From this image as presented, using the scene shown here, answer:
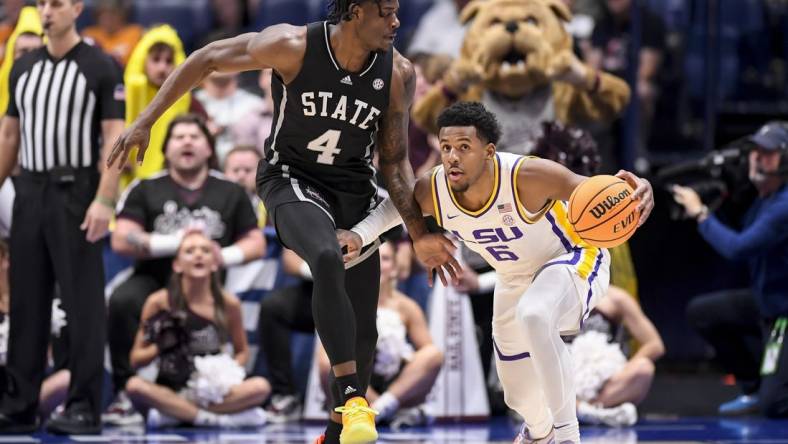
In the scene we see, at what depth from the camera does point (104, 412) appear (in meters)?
8.05

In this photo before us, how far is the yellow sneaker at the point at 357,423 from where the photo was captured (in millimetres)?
5137

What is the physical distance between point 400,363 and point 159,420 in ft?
4.56

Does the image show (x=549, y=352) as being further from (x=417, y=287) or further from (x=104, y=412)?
(x=104, y=412)

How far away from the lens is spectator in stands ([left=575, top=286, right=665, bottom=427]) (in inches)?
314

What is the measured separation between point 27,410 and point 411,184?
9.09 feet

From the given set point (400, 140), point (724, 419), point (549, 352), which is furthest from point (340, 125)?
point (724, 419)

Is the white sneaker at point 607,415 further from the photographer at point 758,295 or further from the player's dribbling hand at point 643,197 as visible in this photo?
the player's dribbling hand at point 643,197

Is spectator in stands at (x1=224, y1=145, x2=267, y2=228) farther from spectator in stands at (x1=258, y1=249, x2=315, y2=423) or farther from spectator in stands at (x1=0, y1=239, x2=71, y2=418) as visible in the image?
spectator in stands at (x1=0, y1=239, x2=71, y2=418)

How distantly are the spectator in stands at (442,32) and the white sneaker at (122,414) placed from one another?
327cm

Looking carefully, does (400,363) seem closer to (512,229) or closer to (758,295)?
(512,229)

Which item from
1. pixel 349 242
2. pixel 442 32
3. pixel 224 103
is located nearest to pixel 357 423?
pixel 349 242

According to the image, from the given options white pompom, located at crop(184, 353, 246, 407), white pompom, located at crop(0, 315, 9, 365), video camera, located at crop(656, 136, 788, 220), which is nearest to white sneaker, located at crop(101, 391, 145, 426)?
white pompom, located at crop(184, 353, 246, 407)

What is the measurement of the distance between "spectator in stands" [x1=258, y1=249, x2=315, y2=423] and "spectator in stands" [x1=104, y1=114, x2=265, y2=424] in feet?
0.94

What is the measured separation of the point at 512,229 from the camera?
6070 mm
